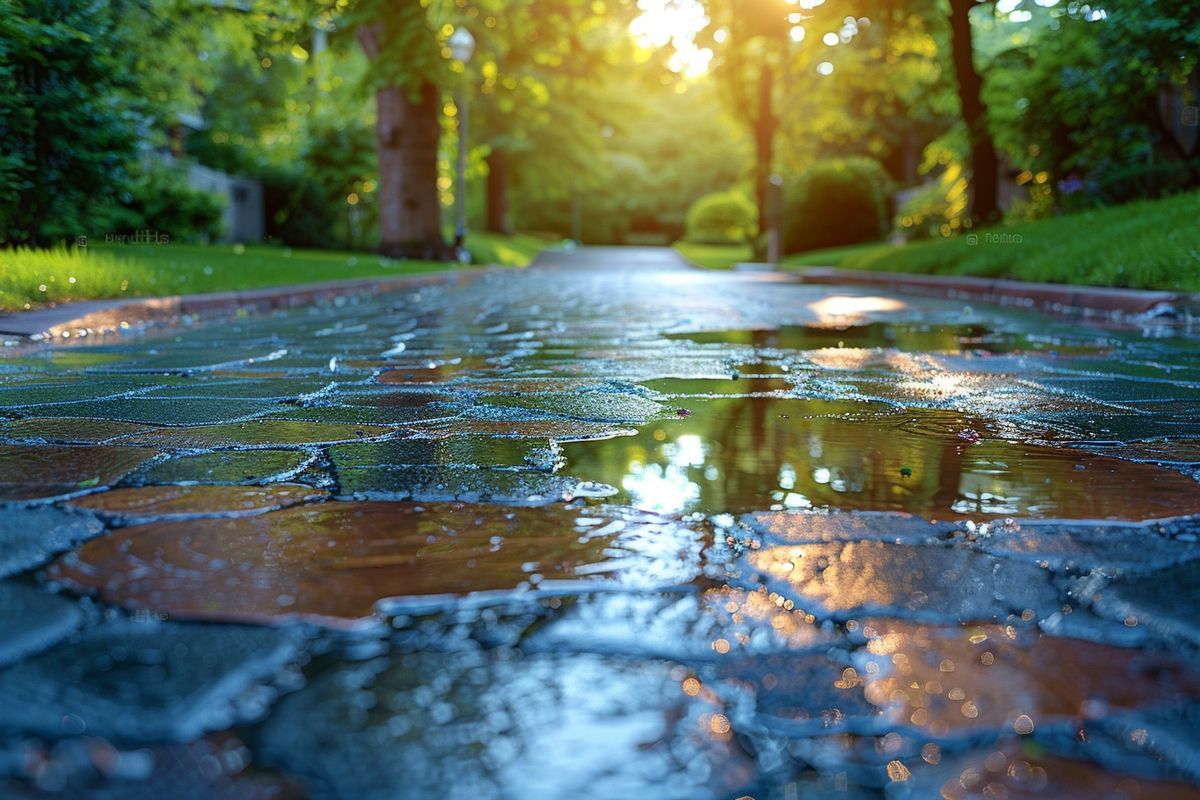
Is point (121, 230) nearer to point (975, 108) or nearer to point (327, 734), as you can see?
point (975, 108)

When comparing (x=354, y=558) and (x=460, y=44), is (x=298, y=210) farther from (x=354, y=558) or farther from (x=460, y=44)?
(x=354, y=558)

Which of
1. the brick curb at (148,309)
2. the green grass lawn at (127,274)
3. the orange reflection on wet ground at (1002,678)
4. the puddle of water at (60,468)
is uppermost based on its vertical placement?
the green grass lawn at (127,274)

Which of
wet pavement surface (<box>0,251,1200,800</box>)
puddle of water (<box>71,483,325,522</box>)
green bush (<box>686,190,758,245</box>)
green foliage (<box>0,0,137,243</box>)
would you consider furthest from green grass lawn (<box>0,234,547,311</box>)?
green bush (<box>686,190,758,245</box>)

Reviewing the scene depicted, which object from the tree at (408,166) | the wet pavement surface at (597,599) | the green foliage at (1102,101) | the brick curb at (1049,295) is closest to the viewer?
the wet pavement surface at (597,599)

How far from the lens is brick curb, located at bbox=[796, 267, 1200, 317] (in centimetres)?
796

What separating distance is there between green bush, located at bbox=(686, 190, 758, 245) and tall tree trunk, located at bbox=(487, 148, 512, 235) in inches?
505

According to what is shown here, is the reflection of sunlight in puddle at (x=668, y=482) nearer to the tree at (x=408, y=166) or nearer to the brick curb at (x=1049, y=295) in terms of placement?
the brick curb at (x=1049, y=295)

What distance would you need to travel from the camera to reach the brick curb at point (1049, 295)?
796cm

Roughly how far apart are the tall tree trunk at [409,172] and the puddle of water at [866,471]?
16856 millimetres

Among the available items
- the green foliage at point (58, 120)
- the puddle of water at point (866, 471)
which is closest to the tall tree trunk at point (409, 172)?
the green foliage at point (58, 120)

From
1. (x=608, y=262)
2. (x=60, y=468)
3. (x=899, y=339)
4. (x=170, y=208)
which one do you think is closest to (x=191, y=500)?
(x=60, y=468)

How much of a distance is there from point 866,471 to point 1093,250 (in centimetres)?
878

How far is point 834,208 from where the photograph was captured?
1100 inches

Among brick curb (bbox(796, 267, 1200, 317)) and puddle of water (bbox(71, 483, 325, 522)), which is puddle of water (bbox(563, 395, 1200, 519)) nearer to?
puddle of water (bbox(71, 483, 325, 522))
